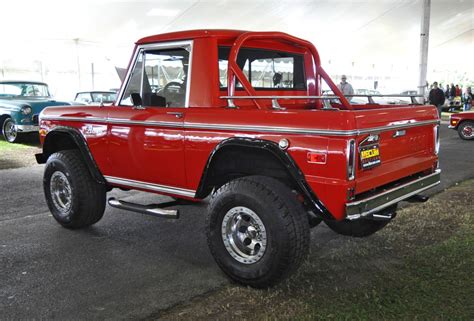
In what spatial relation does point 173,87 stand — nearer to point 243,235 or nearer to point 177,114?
point 177,114

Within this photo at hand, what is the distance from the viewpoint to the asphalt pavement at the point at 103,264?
3253 mm

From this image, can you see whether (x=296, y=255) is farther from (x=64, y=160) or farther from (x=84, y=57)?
(x=84, y=57)

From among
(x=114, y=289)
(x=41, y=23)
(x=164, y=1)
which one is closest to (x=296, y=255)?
(x=114, y=289)

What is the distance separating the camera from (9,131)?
12344mm

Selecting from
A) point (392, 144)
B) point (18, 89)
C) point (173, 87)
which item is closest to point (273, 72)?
point (173, 87)

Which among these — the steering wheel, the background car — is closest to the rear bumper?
the steering wheel

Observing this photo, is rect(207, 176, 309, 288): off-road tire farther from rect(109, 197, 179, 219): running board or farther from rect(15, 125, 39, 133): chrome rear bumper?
rect(15, 125, 39, 133): chrome rear bumper

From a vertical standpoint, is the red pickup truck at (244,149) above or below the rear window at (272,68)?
below

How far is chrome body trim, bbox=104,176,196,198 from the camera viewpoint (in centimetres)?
399

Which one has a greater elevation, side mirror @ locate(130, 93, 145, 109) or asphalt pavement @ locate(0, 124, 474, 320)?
side mirror @ locate(130, 93, 145, 109)

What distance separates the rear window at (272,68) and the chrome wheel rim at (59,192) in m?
2.32

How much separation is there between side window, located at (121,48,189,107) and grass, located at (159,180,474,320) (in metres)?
1.78

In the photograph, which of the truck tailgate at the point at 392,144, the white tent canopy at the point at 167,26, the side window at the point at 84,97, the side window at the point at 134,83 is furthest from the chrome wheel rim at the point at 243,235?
the white tent canopy at the point at 167,26

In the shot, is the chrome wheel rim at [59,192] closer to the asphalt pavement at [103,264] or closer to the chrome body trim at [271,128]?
the asphalt pavement at [103,264]
